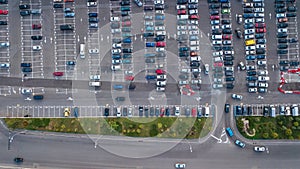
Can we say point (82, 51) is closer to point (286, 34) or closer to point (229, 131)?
point (229, 131)

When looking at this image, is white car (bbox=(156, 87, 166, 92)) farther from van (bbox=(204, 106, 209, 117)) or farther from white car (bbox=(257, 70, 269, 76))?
white car (bbox=(257, 70, 269, 76))

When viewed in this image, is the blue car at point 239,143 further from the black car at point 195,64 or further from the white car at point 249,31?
the white car at point 249,31

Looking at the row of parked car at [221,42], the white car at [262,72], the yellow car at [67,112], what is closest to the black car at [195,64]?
the row of parked car at [221,42]

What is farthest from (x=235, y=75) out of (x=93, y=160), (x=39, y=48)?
(x=39, y=48)

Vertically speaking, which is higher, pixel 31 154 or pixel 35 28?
pixel 35 28

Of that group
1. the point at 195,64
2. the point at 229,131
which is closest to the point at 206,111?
the point at 229,131

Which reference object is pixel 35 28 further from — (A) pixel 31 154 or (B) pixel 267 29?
(B) pixel 267 29

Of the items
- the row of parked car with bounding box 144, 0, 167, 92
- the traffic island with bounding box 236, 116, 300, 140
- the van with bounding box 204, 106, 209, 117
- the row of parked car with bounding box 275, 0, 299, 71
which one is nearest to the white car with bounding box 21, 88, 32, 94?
the row of parked car with bounding box 144, 0, 167, 92
